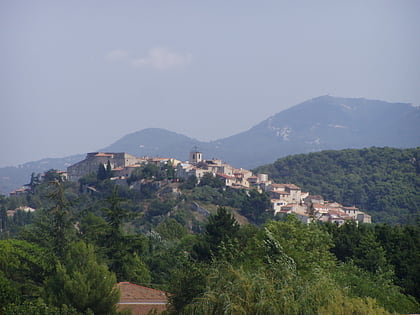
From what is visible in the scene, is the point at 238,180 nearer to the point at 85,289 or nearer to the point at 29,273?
the point at 29,273

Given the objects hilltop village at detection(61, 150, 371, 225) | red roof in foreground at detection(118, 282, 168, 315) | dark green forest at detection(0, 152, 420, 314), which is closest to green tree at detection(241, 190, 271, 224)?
hilltop village at detection(61, 150, 371, 225)

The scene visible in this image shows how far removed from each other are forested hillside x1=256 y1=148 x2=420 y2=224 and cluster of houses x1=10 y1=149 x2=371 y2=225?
836 cm

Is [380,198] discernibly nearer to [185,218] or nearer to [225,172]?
[225,172]

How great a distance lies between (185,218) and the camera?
239ft

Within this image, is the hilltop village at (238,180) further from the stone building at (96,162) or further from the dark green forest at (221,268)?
the dark green forest at (221,268)

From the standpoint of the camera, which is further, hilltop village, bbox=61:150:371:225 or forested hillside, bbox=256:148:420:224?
forested hillside, bbox=256:148:420:224

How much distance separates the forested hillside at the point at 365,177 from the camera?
314 feet

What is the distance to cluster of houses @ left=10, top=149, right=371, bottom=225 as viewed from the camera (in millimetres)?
84875

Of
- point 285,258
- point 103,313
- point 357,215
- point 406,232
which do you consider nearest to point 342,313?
point 285,258

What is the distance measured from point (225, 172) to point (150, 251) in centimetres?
5308

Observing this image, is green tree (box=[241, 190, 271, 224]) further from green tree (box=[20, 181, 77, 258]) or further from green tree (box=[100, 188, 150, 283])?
green tree (box=[20, 181, 77, 258])

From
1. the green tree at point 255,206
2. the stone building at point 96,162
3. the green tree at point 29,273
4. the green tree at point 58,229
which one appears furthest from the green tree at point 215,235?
the stone building at point 96,162

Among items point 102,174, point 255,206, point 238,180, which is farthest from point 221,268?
point 102,174

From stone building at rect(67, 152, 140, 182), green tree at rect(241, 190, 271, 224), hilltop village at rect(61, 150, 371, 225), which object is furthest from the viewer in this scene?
stone building at rect(67, 152, 140, 182)
